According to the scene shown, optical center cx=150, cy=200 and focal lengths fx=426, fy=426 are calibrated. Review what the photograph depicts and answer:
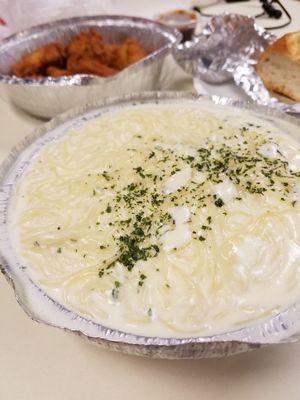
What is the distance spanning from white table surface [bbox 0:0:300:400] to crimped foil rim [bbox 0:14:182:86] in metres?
1.25

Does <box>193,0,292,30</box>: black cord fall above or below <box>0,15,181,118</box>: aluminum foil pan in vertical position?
above

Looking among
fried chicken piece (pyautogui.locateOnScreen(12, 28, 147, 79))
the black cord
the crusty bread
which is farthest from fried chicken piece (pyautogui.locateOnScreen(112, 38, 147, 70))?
the black cord

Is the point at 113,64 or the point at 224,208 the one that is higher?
the point at 113,64

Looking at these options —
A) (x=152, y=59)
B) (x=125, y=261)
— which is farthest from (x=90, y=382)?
(x=152, y=59)

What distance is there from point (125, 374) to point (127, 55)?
1.90 meters

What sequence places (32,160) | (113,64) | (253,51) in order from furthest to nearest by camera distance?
(253,51) < (113,64) < (32,160)

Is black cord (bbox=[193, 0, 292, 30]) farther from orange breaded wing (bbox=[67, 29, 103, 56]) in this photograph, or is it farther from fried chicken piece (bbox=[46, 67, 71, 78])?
fried chicken piece (bbox=[46, 67, 71, 78])

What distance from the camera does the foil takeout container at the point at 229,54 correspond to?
8.30 feet

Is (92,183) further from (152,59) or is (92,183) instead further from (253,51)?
(253,51)

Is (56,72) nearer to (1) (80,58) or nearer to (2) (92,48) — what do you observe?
(1) (80,58)

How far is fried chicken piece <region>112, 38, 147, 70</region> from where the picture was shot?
253cm

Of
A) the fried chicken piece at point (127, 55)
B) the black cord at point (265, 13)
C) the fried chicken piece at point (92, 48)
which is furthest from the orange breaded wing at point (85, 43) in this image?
the black cord at point (265, 13)

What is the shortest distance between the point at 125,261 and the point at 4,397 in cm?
52

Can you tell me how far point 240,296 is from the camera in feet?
4.00
